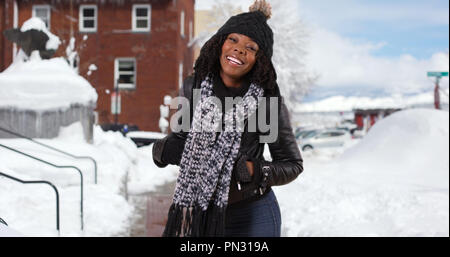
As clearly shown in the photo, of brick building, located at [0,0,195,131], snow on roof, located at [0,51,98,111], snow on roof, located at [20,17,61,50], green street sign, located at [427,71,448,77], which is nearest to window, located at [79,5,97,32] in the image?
brick building, located at [0,0,195,131]

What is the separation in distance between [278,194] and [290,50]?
1638cm

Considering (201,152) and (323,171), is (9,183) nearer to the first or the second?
(201,152)

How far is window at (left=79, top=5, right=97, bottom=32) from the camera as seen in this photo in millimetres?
23188

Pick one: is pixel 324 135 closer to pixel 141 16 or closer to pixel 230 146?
pixel 141 16

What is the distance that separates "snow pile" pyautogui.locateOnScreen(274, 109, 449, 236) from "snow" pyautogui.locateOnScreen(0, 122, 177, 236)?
241 cm

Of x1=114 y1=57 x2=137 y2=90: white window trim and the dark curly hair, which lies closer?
the dark curly hair

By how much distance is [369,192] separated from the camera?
27.4ft

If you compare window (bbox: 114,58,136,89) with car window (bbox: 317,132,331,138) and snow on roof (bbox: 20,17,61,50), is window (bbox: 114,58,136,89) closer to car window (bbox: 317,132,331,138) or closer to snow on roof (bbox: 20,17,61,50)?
car window (bbox: 317,132,331,138)

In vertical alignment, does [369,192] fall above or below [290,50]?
below

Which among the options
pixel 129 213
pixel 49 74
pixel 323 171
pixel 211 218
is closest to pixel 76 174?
pixel 129 213

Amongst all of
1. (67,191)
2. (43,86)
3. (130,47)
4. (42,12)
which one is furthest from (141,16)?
(67,191)

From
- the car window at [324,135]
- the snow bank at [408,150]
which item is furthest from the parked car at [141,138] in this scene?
the snow bank at [408,150]

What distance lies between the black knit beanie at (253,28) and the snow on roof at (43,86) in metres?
5.98
